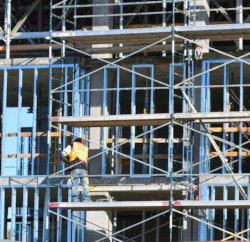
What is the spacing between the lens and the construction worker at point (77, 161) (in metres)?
36.9

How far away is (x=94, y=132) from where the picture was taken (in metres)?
39.4

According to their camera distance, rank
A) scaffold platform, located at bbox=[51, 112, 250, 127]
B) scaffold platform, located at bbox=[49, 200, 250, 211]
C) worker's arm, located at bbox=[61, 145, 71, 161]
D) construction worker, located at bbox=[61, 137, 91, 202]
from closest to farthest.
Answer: scaffold platform, located at bbox=[49, 200, 250, 211] < scaffold platform, located at bbox=[51, 112, 250, 127] < worker's arm, located at bbox=[61, 145, 71, 161] < construction worker, located at bbox=[61, 137, 91, 202]

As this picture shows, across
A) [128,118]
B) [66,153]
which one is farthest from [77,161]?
[128,118]

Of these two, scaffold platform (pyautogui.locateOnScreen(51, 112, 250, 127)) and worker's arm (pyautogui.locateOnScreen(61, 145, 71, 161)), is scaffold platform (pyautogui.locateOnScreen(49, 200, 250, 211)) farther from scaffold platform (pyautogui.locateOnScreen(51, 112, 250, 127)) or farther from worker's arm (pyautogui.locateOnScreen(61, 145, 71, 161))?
scaffold platform (pyautogui.locateOnScreen(51, 112, 250, 127))

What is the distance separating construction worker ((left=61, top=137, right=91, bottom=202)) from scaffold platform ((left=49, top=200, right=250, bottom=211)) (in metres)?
0.63

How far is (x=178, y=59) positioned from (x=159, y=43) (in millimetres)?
1555

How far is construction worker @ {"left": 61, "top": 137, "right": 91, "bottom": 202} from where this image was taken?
3691 cm

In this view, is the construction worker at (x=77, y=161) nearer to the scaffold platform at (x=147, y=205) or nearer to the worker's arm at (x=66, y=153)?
the worker's arm at (x=66, y=153)

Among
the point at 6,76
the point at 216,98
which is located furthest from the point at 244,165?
the point at 6,76

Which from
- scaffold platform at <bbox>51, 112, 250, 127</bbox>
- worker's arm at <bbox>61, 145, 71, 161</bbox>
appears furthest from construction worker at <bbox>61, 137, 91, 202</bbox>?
scaffold platform at <bbox>51, 112, 250, 127</bbox>

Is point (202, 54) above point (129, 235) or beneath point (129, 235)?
above

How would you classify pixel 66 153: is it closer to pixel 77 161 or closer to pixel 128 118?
pixel 77 161

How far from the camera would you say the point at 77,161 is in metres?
37.1

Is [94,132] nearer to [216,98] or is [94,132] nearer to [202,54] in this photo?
[202,54]
